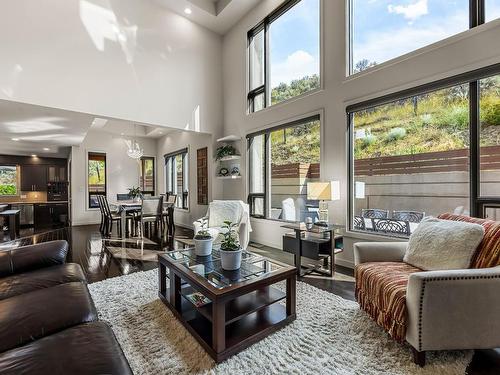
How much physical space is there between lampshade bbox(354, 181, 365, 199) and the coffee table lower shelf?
2052 millimetres

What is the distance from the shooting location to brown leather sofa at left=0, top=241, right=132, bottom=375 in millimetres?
1008

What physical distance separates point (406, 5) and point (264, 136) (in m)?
2.85

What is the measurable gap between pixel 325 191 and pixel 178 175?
5.84m

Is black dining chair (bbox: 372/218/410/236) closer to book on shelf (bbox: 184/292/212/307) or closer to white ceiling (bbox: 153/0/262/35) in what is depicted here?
book on shelf (bbox: 184/292/212/307)

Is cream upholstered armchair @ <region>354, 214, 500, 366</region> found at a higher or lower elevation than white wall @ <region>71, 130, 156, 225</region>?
lower

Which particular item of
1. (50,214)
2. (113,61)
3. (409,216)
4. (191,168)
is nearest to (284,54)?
(113,61)

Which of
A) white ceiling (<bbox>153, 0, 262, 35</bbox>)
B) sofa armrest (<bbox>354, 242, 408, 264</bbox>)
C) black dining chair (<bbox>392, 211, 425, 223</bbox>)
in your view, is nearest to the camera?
sofa armrest (<bbox>354, 242, 408, 264</bbox>)

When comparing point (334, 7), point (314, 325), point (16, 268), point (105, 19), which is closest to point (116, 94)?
point (105, 19)

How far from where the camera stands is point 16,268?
6.87ft

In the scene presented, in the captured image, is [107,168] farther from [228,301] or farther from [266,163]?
[228,301]

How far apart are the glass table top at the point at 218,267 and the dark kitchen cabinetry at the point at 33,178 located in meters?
8.45

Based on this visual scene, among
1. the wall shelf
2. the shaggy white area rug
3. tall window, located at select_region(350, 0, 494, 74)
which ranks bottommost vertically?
the shaggy white area rug

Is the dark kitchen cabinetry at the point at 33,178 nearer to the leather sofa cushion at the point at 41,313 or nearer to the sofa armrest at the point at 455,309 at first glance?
the leather sofa cushion at the point at 41,313

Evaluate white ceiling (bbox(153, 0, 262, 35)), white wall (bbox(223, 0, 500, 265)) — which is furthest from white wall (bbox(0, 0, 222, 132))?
white wall (bbox(223, 0, 500, 265))
